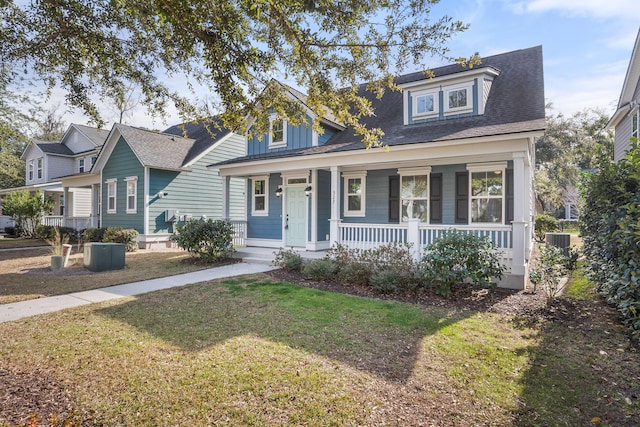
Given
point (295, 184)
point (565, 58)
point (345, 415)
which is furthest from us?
point (565, 58)

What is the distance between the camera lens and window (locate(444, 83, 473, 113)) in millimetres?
9953

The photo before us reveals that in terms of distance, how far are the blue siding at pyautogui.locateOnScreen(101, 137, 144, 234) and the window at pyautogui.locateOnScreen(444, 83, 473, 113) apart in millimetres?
12944

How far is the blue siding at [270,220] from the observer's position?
12.7 metres

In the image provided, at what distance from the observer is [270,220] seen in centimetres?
1288

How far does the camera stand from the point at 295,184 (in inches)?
473

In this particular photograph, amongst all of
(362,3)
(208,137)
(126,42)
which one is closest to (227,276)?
(126,42)

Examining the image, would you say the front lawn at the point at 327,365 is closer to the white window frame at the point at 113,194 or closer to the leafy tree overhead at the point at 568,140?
the white window frame at the point at 113,194

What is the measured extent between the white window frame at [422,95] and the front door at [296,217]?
4468 millimetres

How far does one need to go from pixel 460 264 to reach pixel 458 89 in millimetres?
6056

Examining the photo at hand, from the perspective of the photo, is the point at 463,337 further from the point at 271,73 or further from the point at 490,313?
the point at 271,73

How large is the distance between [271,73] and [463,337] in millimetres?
4963

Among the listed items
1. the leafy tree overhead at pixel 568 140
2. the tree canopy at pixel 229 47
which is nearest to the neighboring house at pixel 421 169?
the tree canopy at pixel 229 47

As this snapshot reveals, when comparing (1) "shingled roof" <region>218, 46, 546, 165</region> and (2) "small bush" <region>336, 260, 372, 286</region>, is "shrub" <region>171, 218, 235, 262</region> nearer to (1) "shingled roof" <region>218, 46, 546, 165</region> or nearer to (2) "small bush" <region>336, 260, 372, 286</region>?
(1) "shingled roof" <region>218, 46, 546, 165</region>

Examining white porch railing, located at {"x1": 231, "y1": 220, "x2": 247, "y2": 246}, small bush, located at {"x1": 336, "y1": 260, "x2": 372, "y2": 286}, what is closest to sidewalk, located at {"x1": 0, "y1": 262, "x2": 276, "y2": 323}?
small bush, located at {"x1": 336, "y1": 260, "x2": 372, "y2": 286}
